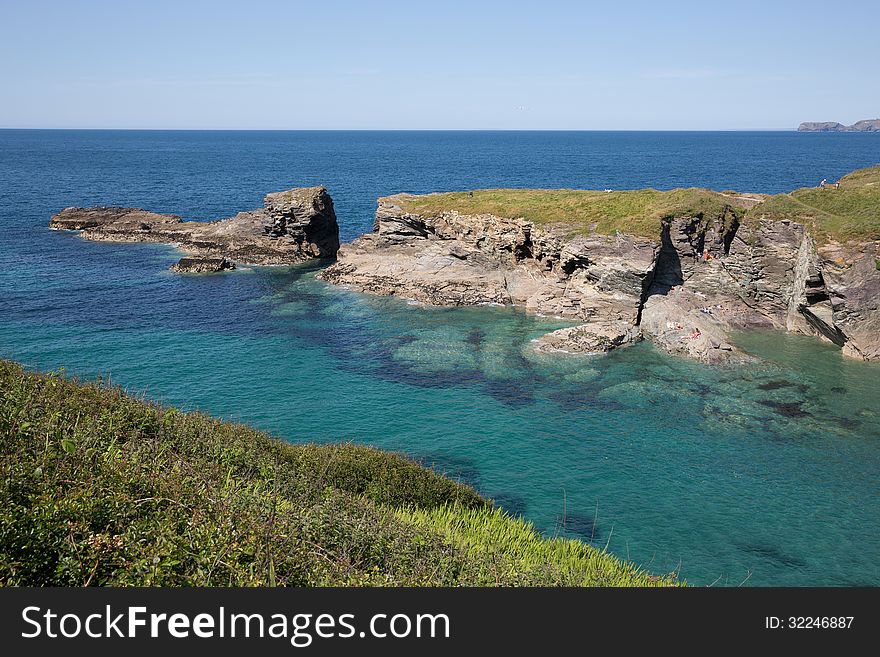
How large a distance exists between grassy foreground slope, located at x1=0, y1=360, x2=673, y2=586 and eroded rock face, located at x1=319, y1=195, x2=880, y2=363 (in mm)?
30060

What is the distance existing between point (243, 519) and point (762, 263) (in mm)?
58934

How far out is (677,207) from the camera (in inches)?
2490

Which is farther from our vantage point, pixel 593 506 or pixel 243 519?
pixel 593 506

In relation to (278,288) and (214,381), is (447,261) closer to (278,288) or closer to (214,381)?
(278,288)

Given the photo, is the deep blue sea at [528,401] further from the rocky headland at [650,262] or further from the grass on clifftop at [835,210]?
the grass on clifftop at [835,210]

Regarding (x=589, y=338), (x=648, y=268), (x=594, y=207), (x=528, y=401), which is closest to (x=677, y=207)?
(x=594, y=207)

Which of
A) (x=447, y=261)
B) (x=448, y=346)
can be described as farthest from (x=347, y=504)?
(x=447, y=261)

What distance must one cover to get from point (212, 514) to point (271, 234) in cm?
7476

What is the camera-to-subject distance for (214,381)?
4434cm

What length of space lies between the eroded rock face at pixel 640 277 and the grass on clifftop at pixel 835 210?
126 cm

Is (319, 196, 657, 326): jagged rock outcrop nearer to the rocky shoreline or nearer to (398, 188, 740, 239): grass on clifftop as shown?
the rocky shoreline

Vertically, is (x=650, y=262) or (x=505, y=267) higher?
(x=650, y=262)

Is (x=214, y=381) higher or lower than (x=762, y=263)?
lower

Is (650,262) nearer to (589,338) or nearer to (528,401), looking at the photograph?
(589,338)
